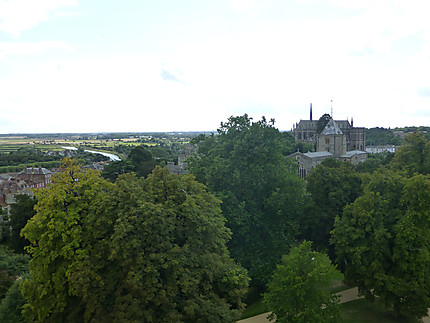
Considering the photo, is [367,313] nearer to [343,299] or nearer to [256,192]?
[343,299]

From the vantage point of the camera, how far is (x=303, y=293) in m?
15.8

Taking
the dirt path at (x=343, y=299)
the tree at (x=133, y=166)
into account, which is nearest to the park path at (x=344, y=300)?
the dirt path at (x=343, y=299)

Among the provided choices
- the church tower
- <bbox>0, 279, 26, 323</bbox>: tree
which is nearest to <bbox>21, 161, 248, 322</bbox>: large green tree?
<bbox>0, 279, 26, 323</bbox>: tree

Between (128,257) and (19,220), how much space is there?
21.9m

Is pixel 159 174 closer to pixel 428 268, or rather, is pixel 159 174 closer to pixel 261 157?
pixel 261 157

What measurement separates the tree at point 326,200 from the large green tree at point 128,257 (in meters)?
12.1

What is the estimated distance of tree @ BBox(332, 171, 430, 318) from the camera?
19.0 meters

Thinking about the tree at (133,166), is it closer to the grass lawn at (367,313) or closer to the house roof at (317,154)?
the house roof at (317,154)

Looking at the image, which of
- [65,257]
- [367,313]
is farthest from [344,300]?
[65,257]

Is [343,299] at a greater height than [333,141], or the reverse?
[333,141]

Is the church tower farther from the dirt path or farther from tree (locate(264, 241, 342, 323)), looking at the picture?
tree (locate(264, 241, 342, 323))

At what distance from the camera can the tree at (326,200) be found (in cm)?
2756

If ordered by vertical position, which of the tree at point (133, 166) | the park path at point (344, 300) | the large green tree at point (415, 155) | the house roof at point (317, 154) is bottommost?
the park path at point (344, 300)

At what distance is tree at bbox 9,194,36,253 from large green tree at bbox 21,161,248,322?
16081 mm
